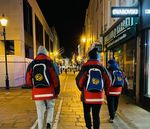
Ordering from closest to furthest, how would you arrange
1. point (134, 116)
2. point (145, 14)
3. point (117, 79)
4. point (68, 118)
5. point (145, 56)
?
point (117, 79) → point (68, 118) → point (134, 116) → point (145, 14) → point (145, 56)

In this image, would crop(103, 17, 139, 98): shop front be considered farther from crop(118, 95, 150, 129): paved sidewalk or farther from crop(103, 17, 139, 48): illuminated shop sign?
crop(118, 95, 150, 129): paved sidewalk

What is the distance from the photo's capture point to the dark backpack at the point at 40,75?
5184 millimetres

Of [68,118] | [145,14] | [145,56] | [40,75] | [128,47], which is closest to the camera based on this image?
[40,75]

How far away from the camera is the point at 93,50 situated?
17.0 ft

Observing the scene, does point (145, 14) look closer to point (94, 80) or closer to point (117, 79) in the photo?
point (117, 79)

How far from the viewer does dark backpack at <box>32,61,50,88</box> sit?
5184mm

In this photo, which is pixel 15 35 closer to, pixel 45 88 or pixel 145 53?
pixel 145 53

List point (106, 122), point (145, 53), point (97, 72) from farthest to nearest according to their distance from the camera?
point (145, 53), point (106, 122), point (97, 72)

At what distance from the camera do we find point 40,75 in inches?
204

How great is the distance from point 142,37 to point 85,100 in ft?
17.3

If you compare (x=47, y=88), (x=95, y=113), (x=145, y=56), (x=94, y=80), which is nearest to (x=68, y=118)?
(x=47, y=88)

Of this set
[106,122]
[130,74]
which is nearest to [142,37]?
[130,74]

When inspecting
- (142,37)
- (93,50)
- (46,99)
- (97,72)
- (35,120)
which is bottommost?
(35,120)

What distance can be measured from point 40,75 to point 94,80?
118 cm
